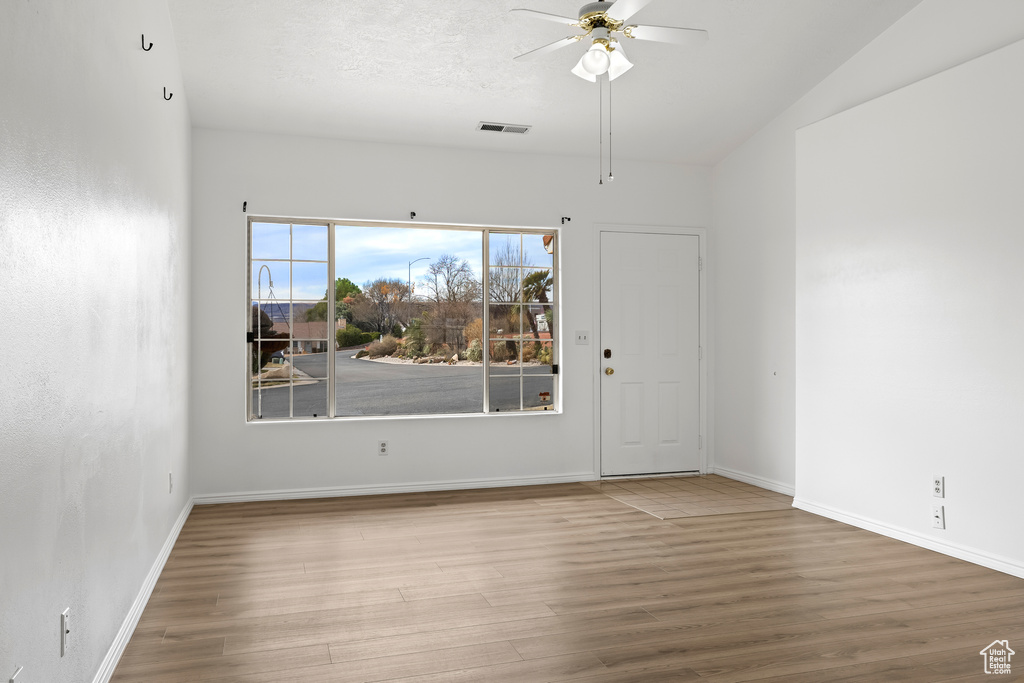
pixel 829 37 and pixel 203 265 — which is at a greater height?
pixel 829 37

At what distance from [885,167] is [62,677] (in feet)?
16.3

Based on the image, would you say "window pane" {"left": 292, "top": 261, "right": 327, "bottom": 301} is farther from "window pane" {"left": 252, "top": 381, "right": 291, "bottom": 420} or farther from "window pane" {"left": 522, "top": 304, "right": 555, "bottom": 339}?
"window pane" {"left": 522, "top": 304, "right": 555, "bottom": 339}

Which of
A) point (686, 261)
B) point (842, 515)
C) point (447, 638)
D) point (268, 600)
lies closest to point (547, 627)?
point (447, 638)

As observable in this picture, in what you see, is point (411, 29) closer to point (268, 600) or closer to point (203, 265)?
point (203, 265)

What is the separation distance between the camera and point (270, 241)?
19.0ft

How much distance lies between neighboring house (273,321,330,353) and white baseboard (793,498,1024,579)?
12.7ft

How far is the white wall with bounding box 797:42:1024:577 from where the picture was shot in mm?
3904

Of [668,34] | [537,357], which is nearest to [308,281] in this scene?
[537,357]

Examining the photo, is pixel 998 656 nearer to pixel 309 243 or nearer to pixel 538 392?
pixel 538 392

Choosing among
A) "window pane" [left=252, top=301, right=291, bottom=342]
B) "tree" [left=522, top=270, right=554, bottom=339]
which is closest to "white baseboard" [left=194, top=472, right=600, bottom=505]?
"window pane" [left=252, top=301, right=291, bottom=342]

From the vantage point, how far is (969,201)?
410 cm

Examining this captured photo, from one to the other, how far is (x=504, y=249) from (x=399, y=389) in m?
1.52

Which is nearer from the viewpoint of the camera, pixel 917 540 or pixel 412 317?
pixel 917 540

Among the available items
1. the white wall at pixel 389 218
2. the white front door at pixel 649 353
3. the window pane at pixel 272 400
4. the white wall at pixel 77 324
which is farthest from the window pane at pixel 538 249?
the white wall at pixel 77 324
